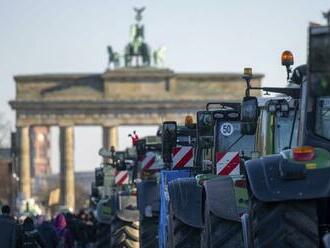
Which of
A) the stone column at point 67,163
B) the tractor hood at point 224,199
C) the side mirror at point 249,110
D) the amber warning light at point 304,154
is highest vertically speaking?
the side mirror at point 249,110

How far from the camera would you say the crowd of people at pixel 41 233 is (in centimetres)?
2027

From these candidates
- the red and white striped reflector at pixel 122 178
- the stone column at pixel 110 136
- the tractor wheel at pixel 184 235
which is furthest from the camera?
the stone column at pixel 110 136

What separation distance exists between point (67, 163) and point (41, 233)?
385 feet

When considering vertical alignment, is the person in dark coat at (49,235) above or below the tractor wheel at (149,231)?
below

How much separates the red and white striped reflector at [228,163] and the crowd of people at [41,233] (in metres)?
2.44

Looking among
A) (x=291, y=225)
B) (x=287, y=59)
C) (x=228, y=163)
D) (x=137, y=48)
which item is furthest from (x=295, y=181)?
(x=137, y=48)

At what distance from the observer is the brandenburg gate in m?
136

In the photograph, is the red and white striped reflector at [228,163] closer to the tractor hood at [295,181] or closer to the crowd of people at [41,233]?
the crowd of people at [41,233]

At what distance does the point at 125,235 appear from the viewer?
31391 mm

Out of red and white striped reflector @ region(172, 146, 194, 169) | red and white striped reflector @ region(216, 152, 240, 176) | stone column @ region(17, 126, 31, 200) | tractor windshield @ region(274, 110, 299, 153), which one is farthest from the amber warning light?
stone column @ region(17, 126, 31, 200)

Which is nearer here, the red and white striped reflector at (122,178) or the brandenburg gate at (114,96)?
the red and white striped reflector at (122,178)

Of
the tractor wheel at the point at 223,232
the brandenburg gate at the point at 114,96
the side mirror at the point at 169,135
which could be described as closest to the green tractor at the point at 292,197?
the tractor wheel at the point at 223,232

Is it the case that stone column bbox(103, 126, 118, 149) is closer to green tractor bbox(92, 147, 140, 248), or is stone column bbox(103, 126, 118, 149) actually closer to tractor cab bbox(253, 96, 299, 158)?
green tractor bbox(92, 147, 140, 248)

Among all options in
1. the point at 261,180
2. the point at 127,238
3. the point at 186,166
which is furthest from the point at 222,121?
the point at 127,238
